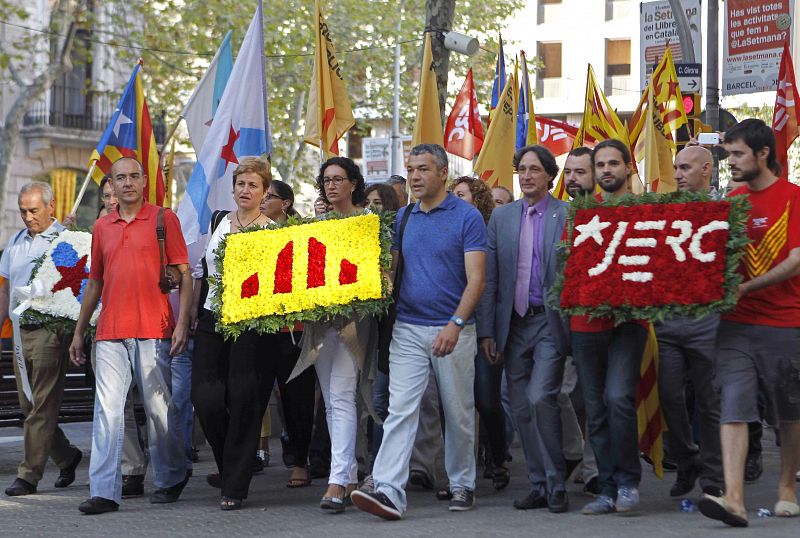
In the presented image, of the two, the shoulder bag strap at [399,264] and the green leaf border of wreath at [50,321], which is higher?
the shoulder bag strap at [399,264]

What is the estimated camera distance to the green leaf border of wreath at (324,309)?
8.23 metres

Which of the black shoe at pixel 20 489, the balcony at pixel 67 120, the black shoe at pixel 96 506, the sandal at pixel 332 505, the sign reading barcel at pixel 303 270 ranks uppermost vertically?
the balcony at pixel 67 120

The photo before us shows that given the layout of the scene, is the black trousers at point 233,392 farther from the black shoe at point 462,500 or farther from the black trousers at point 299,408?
the black shoe at point 462,500

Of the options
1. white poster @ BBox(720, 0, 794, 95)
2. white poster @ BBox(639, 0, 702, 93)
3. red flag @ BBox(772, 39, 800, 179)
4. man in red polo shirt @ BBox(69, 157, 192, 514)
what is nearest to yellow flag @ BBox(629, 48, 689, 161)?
red flag @ BBox(772, 39, 800, 179)

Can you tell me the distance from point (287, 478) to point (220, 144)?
2.92 metres

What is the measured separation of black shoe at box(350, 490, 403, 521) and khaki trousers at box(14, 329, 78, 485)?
2.60 meters

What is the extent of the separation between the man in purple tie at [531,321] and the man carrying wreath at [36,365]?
118 inches

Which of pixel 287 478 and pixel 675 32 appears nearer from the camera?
pixel 287 478

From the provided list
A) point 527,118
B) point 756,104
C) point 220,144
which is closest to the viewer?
point 220,144

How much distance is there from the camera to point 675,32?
16.9 metres

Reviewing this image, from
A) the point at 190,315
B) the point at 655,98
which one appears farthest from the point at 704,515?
the point at 655,98

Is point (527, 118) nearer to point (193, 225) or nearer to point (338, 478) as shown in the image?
point (193, 225)

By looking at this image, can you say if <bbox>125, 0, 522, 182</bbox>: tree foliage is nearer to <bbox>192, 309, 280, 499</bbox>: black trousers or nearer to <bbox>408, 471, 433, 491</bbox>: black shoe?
<bbox>408, 471, 433, 491</bbox>: black shoe

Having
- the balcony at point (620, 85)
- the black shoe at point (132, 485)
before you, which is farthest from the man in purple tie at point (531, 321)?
the balcony at point (620, 85)
